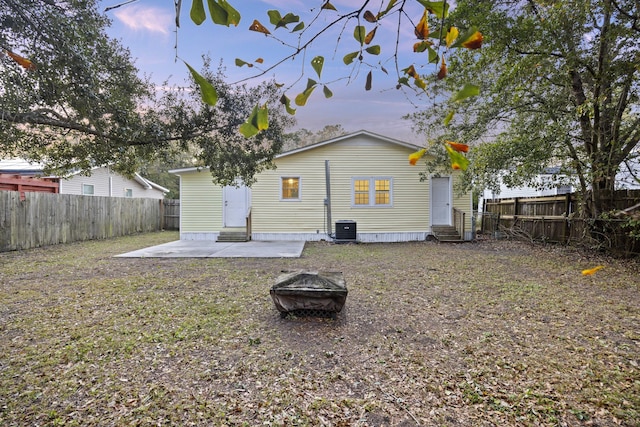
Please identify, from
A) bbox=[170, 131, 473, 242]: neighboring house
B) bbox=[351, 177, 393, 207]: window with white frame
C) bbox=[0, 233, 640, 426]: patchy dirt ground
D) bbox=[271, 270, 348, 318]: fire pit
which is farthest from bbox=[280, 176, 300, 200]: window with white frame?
bbox=[271, 270, 348, 318]: fire pit

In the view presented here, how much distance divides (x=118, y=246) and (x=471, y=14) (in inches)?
475

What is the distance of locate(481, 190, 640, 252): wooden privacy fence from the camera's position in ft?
26.7

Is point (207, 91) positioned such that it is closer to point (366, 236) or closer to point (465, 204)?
point (366, 236)

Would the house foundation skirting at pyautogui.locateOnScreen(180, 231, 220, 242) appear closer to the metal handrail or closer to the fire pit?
the fire pit

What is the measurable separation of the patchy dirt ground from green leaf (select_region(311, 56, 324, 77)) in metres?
2.22

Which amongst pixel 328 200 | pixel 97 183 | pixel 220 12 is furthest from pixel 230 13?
pixel 97 183

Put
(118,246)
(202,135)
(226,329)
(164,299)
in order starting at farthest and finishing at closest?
(118,246) → (202,135) → (164,299) → (226,329)

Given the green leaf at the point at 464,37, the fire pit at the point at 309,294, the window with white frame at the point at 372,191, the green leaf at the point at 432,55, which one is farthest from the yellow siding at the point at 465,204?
the green leaf at the point at 464,37

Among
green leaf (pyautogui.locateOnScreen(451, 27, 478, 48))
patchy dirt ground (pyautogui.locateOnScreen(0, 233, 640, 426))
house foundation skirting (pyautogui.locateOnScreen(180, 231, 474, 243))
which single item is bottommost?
patchy dirt ground (pyautogui.locateOnScreen(0, 233, 640, 426))

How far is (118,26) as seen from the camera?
16.4ft

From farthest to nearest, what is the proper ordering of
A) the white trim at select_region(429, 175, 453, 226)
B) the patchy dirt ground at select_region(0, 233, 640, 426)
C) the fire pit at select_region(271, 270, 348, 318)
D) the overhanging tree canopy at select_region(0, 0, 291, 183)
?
the white trim at select_region(429, 175, 453, 226), the fire pit at select_region(271, 270, 348, 318), the overhanging tree canopy at select_region(0, 0, 291, 183), the patchy dirt ground at select_region(0, 233, 640, 426)

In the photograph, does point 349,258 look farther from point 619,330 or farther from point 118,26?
point 118,26

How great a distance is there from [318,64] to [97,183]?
733 inches

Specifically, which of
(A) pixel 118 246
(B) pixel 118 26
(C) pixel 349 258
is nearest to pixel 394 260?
(C) pixel 349 258
